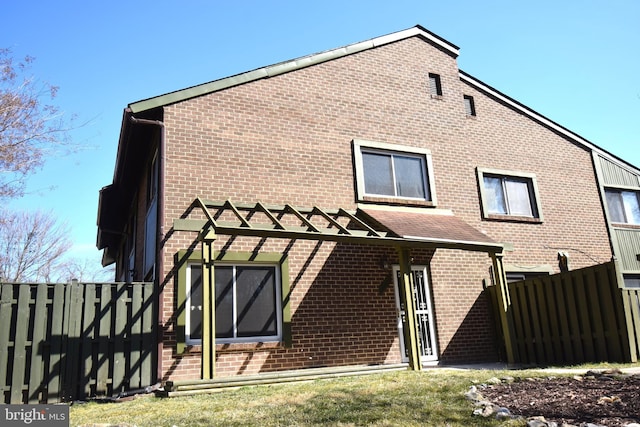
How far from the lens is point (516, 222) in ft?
44.5

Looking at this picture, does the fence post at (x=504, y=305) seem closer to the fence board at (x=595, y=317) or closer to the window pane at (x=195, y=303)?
the fence board at (x=595, y=317)

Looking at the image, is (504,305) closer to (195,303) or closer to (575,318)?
(575,318)

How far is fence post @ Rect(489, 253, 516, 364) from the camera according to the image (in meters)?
10.7

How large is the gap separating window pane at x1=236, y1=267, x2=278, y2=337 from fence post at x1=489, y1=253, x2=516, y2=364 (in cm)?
489

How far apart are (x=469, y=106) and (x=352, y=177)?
5185 millimetres

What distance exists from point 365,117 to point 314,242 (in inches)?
146

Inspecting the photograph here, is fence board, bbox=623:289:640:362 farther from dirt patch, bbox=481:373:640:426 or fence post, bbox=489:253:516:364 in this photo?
dirt patch, bbox=481:373:640:426

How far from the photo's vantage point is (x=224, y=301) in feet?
31.5

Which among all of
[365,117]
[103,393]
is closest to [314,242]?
[365,117]

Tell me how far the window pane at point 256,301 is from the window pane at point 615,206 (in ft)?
38.2

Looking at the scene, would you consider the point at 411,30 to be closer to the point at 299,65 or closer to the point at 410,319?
the point at 299,65

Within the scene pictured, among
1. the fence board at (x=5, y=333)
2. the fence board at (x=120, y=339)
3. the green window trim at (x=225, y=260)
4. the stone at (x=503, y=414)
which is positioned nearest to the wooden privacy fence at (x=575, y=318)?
the green window trim at (x=225, y=260)

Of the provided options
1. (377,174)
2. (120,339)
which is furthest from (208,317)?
(377,174)

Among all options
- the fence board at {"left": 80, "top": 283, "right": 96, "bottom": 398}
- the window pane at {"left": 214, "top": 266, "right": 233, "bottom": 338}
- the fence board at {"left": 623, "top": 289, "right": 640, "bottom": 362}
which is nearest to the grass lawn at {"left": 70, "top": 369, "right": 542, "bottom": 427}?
the fence board at {"left": 80, "top": 283, "right": 96, "bottom": 398}
